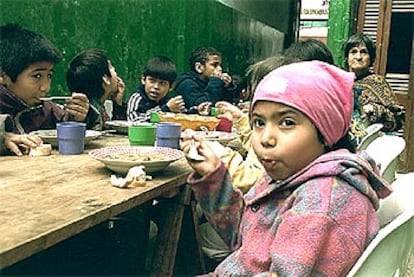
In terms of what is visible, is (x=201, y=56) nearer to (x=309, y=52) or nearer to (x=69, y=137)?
(x=309, y=52)

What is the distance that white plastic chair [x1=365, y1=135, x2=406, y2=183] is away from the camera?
1536mm

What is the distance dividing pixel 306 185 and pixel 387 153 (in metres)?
0.61

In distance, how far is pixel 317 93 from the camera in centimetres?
113

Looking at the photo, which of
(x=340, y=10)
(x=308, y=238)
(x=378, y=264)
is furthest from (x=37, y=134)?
(x=340, y=10)

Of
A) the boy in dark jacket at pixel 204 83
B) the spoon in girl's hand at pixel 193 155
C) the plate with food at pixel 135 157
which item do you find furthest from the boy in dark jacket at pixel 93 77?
the spoon in girl's hand at pixel 193 155

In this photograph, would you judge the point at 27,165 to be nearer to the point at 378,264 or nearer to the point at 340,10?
the point at 378,264

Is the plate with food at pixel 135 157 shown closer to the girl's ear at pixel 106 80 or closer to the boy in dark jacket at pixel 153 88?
the girl's ear at pixel 106 80

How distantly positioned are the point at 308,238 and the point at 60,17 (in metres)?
3.20

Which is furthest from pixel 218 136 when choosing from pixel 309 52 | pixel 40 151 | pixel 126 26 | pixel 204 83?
pixel 126 26

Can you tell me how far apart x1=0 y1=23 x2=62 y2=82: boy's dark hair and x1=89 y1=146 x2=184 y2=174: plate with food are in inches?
24.8

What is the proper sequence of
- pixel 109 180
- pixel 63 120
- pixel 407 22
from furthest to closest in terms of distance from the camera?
pixel 407 22 < pixel 63 120 < pixel 109 180

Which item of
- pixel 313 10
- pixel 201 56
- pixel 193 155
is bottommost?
pixel 193 155

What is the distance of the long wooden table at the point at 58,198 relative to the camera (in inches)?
39.5

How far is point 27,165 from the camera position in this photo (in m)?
1.67
